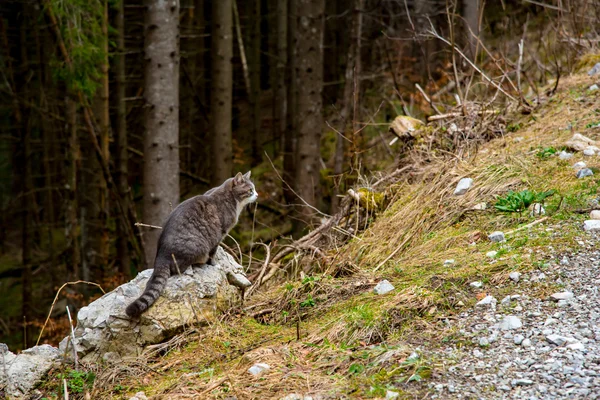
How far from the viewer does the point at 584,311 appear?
3.96 meters

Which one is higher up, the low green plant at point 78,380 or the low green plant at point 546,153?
the low green plant at point 546,153

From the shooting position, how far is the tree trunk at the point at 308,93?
1120 cm

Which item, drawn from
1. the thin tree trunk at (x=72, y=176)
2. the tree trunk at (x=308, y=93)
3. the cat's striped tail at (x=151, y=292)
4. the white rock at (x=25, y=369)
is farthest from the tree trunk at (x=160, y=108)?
the thin tree trunk at (x=72, y=176)

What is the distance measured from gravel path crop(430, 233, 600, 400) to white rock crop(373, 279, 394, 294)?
66cm

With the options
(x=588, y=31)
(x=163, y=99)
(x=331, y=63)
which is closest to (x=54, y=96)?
(x=331, y=63)

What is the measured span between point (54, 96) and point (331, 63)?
30.3 ft

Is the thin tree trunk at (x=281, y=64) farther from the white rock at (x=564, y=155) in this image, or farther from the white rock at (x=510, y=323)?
the white rock at (x=510, y=323)

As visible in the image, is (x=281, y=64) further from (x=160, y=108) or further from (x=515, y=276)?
(x=515, y=276)

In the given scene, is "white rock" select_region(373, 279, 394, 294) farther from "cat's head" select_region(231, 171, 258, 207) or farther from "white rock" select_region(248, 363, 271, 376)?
"cat's head" select_region(231, 171, 258, 207)

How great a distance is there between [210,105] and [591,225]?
10196 millimetres

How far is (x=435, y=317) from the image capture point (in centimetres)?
416

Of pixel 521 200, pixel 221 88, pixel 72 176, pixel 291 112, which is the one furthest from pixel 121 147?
pixel 521 200

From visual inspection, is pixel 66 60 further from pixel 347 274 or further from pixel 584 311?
pixel 584 311

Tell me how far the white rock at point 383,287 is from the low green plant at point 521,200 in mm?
1507
